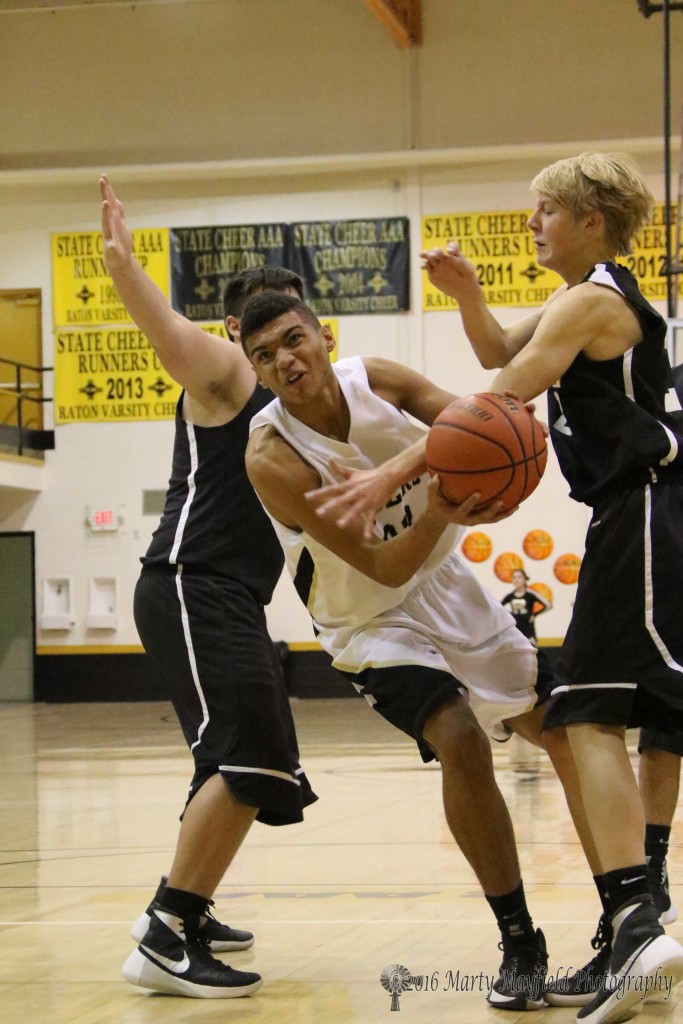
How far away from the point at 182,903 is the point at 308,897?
4.10 ft

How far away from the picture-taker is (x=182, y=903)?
132 inches

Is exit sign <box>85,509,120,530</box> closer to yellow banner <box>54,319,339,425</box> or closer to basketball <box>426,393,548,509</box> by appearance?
yellow banner <box>54,319,339,425</box>

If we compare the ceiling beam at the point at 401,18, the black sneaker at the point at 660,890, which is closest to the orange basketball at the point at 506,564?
the ceiling beam at the point at 401,18

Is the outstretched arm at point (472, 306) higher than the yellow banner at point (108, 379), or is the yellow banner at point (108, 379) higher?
the yellow banner at point (108, 379)

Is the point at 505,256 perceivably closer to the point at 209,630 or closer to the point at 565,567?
the point at 565,567

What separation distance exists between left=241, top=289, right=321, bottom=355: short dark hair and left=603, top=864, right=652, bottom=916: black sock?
152 cm

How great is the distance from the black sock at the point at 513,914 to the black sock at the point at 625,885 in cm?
36

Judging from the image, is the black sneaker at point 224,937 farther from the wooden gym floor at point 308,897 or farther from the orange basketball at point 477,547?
the orange basketball at point 477,547

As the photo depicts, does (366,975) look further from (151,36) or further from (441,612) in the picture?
(151,36)

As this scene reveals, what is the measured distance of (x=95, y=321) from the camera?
1716cm

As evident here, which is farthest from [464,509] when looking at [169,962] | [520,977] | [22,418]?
[22,418]

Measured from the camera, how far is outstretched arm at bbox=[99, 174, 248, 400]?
3.32m

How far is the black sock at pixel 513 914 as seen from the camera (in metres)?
3.12

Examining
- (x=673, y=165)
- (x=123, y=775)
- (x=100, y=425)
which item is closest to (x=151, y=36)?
(x=100, y=425)
